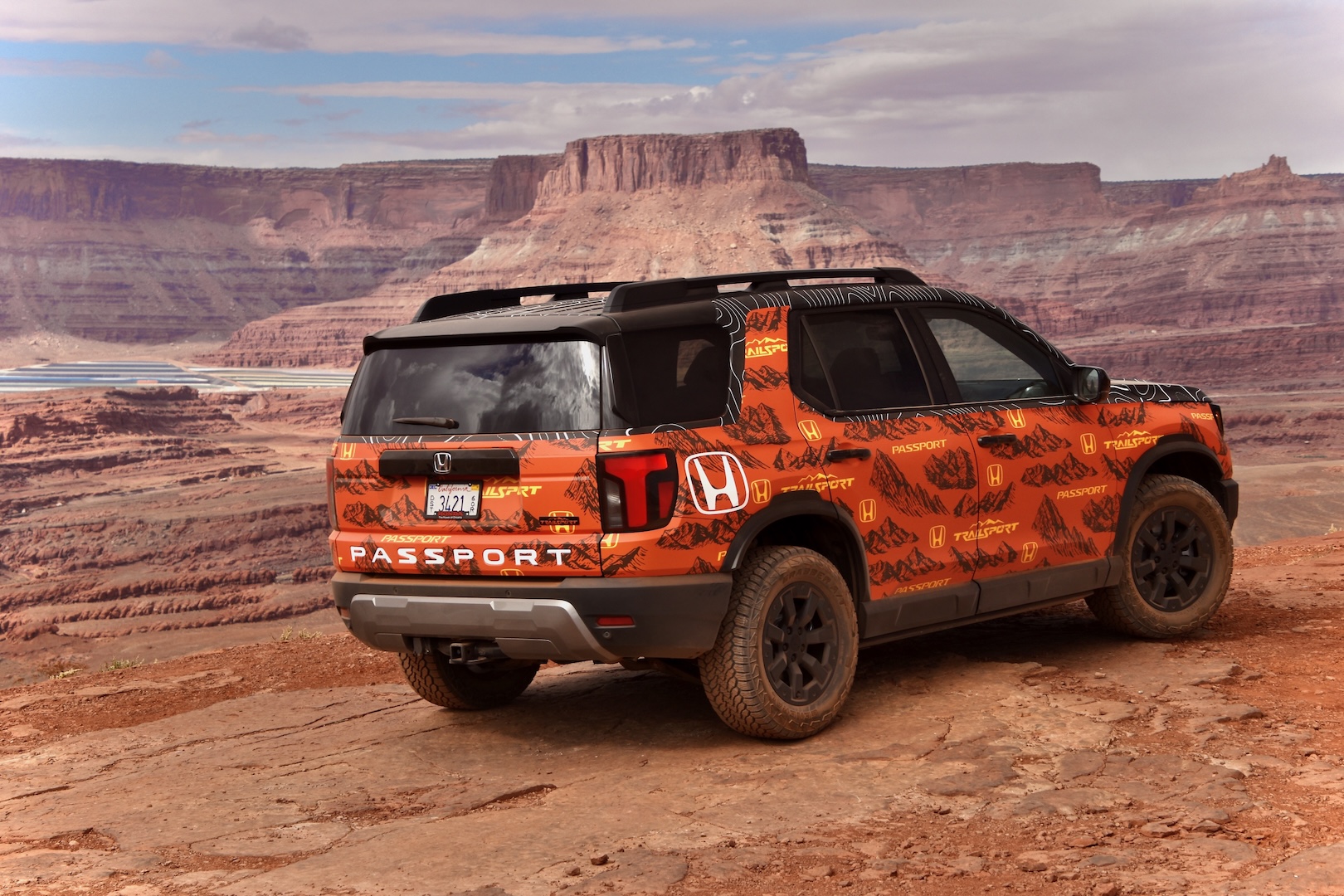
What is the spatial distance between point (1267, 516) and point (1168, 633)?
38.1 metres

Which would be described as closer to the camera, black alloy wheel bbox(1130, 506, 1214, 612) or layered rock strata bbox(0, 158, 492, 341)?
black alloy wheel bbox(1130, 506, 1214, 612)

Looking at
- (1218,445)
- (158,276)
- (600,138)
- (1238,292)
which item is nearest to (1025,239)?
(1238,292)

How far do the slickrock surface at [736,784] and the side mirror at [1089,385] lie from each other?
1.21 meters

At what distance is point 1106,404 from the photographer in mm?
6395

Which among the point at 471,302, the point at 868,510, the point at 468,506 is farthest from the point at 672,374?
the point at 471,302

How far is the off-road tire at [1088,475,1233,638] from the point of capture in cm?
655

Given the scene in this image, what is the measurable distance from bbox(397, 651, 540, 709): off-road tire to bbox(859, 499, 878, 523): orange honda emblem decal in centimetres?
184

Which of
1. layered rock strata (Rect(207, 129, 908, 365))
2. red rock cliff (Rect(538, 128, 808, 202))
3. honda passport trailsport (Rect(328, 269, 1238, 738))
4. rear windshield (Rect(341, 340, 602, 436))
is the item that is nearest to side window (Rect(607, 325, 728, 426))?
honda passport trailsport (Rect(328, 269, 1238, 738))

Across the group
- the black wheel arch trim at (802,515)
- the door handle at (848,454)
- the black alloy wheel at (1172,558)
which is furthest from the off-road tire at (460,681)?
the black alloy wheel at (1172,558)

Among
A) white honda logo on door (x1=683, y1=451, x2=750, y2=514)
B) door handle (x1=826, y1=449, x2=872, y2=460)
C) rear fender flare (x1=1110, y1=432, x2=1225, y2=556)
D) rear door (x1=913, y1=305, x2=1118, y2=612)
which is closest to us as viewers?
white honda logo on door (x1=683, y1=451, x2=750, y2=514)

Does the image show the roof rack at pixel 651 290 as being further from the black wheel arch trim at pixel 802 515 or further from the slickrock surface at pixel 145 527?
the slickrock surface at pixel 145 527

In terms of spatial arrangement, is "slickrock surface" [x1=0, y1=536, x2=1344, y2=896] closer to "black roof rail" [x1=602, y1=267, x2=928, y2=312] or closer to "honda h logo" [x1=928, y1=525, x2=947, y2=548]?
"honda h logo" [x1=928, y1=525, x2=947, y2=548]

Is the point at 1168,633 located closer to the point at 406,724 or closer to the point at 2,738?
the point at 406,724

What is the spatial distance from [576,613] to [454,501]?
2.22 feet
